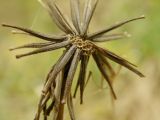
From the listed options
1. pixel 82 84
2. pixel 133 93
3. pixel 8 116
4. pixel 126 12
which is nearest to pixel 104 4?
pixel 126 12

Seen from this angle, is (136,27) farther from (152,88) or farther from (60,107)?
(60,107)

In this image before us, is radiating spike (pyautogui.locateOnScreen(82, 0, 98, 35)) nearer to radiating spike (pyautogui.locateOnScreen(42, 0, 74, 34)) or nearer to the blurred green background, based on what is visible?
radiating spike (pyautogui.locateOnScreen(42, 0, 74, 34))

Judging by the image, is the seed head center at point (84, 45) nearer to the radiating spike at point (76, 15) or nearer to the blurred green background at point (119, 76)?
the radiating spike at point (76, 15)

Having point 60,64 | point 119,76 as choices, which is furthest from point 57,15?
point 119,76

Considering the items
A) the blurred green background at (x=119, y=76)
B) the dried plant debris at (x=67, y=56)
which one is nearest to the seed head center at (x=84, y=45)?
the dried plant debris at (x=67, y=56)

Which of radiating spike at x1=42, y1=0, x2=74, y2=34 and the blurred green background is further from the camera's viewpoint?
the blurred green background

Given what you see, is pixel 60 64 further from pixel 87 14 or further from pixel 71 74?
pixel 87 14

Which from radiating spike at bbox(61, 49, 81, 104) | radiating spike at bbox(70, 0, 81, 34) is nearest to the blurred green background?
radiating spike at bbox(70, 0, 81, 34)

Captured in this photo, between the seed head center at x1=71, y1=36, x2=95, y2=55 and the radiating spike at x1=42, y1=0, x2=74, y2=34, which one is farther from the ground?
the radiating spike at x1=42, y1=0, x2=74, y2=34
